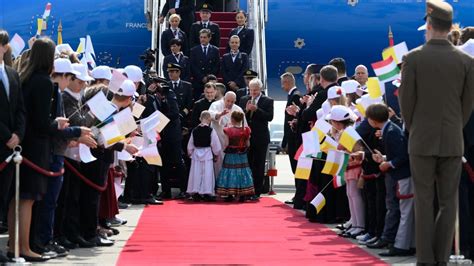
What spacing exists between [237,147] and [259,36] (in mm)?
4557

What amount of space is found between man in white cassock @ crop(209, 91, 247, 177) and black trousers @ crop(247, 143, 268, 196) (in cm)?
49

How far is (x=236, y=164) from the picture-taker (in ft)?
50.3

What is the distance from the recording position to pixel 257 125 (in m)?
15.7

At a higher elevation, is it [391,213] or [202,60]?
[202,60]

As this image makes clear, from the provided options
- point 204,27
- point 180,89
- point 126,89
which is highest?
point 204,27

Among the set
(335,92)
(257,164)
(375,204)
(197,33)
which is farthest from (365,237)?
(197,33)

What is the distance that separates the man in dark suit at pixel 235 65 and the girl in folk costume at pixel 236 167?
75.0 inches

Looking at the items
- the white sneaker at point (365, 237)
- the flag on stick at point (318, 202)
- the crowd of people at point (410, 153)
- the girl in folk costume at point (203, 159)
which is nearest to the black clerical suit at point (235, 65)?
the girl in folk costume at point (203, 159)

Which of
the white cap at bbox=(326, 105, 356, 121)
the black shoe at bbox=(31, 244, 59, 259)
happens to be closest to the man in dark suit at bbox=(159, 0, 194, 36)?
the white cap at bbox=(326, 105, 356, 121)

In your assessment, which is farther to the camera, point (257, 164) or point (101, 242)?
point (257, 164)

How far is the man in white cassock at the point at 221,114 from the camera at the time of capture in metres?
15.3

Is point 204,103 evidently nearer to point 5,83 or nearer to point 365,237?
point 365,237

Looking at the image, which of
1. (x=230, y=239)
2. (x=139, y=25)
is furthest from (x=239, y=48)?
(x=230, y=239)

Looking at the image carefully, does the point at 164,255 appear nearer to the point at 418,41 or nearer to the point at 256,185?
the point at 256,185
